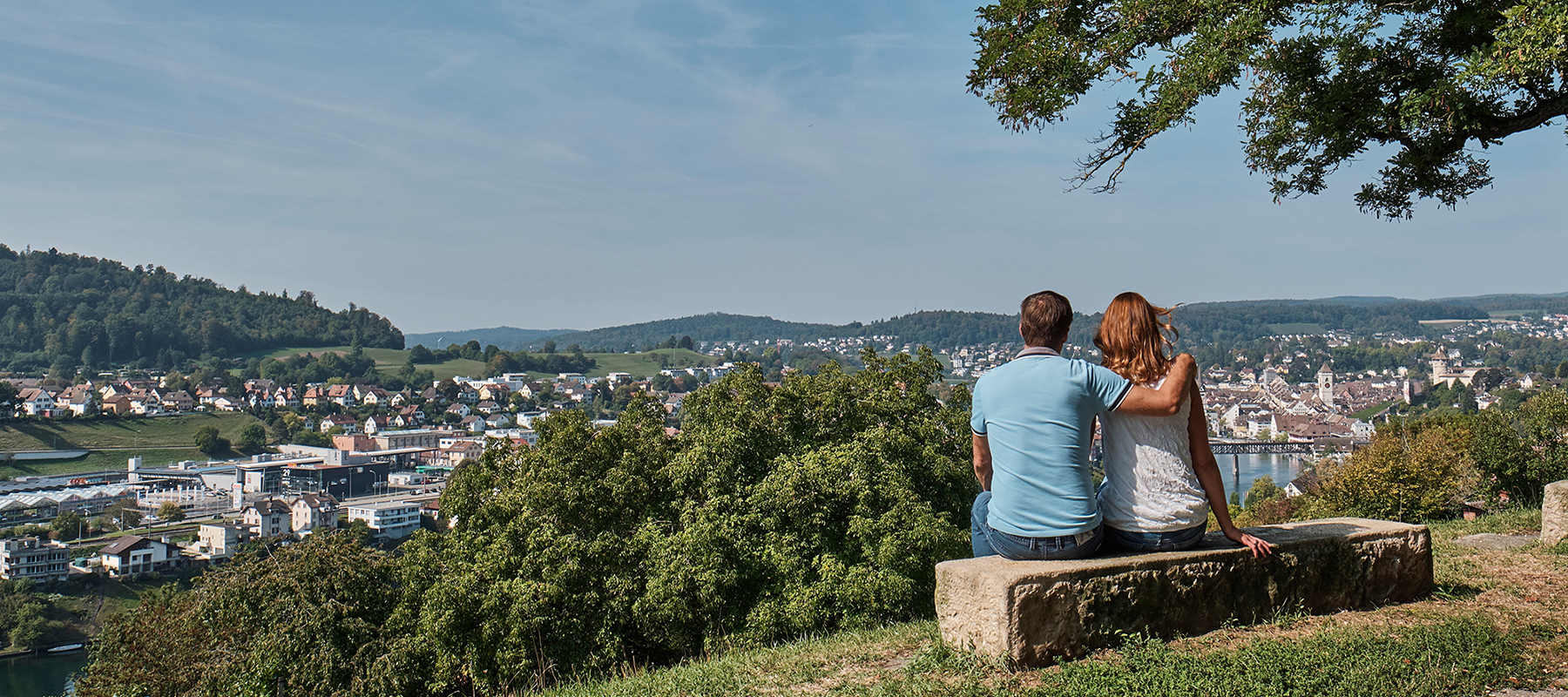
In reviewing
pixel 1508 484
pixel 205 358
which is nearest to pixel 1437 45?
pixel 1508 484

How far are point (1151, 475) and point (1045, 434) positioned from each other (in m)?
0.56

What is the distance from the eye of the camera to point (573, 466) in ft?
48.6

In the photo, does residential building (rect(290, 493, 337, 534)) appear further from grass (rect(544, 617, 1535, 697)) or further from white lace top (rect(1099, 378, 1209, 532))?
white lace top (rect(1099, 378, 1209, 532))

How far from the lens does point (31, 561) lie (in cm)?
5978

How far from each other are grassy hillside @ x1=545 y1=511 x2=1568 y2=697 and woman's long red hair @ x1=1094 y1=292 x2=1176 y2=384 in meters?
1.17

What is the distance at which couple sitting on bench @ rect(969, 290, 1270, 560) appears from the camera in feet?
12.7

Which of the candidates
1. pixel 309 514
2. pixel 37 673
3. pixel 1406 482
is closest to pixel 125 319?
pixel 309 514

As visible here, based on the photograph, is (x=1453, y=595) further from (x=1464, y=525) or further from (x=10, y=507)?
(x=10, y=507)

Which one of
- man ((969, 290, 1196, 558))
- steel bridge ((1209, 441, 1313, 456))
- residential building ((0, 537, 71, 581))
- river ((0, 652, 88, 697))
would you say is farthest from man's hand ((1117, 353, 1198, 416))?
steel bridge ((1209, 441, 1313, 456))

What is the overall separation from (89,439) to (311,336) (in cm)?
8455

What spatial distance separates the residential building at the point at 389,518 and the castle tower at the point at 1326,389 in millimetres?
116307

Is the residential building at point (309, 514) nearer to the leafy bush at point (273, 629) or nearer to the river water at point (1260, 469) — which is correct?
the leafy bush at point (273, 629)

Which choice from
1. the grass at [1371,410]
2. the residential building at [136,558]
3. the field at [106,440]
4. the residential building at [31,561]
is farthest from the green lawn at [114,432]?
the grass at [1371,410]

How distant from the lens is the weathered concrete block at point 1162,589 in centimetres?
387
